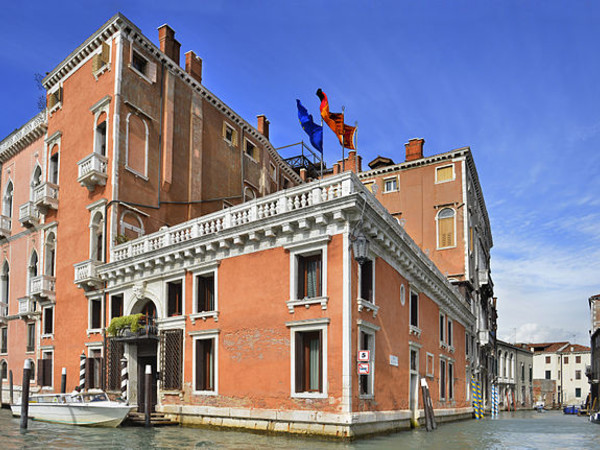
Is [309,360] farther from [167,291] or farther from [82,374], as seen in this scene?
[82,374]

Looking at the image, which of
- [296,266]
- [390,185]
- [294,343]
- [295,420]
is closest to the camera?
[295,420]

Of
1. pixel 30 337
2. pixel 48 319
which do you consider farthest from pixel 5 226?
pixel 48 319

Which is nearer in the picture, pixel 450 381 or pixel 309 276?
pixel 309 276

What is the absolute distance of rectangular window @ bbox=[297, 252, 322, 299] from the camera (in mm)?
15466

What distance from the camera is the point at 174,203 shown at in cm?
2436

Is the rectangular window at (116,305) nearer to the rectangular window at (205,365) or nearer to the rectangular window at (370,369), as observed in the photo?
the rectangular window at (205,365)

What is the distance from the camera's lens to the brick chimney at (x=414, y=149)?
117 feet

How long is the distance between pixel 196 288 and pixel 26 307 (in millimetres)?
11476

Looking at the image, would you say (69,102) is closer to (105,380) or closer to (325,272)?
(105,380)

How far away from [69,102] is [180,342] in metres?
12.8

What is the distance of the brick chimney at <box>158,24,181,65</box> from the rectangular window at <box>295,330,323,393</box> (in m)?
16.0

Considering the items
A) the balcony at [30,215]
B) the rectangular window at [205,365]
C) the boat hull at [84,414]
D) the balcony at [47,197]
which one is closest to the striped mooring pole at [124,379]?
the boat hull at [84,414]

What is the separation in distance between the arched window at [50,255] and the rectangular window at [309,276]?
13.8 metres

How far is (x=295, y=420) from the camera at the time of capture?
48.2 ft
